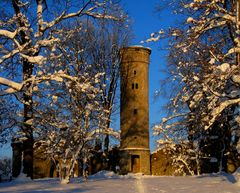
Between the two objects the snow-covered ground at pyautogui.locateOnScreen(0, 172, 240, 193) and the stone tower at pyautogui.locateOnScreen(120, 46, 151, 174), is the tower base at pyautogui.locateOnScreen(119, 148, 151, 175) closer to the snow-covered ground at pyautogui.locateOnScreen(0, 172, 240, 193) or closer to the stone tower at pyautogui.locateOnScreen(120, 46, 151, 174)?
the stone tower at pyautogui.locateOnScreen(120, 46, 151, 174)

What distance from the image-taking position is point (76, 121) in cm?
1691

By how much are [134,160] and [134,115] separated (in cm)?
369

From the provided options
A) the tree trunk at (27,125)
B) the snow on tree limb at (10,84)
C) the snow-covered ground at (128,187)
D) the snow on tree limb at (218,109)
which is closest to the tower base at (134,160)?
the tree trunk at (27,125)

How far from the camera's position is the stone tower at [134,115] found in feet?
111

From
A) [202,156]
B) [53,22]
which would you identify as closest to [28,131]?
[53,22]

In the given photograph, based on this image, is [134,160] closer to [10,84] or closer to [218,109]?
[218,109]

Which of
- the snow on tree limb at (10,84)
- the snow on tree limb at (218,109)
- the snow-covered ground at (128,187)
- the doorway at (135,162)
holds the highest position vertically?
the snow on tree limb at (10,84)

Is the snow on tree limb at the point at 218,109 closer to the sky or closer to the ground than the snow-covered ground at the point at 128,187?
closer to the sky

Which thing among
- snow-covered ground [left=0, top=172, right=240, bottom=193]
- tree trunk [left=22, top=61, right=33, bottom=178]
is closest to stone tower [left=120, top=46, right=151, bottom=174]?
tree trunk [left=22, top=61, right=33, bottom=178]

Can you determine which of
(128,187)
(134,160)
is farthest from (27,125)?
(134,160)

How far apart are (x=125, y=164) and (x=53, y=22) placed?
73.4 ft

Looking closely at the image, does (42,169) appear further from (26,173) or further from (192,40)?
(192,40)

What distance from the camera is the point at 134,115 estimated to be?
34188 mm

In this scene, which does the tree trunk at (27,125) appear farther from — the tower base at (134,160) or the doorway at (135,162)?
the doorway at (135,162)
